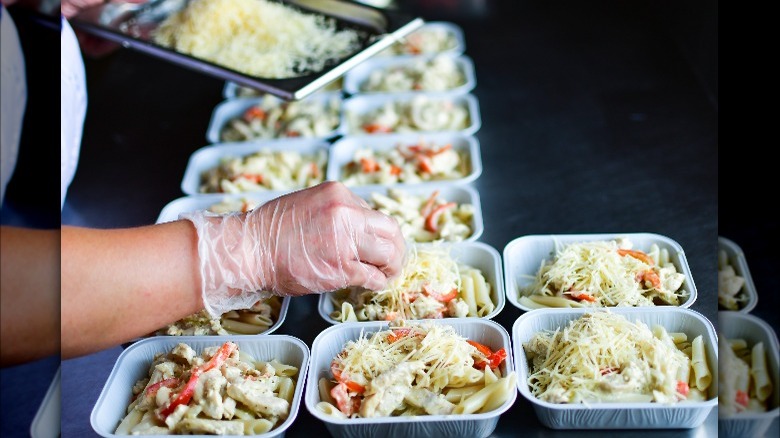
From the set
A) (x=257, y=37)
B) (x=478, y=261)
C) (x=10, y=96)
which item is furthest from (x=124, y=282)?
(x=257, y=37)

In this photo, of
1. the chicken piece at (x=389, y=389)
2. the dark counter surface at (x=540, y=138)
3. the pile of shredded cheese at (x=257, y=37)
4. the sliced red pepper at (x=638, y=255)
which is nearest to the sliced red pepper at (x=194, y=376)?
the dark counter surface at (x=540, y=138)

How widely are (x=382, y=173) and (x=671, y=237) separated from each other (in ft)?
3.09

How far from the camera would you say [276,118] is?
9.81 ft

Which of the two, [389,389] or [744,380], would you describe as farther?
[389,389]

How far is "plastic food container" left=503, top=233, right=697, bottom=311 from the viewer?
208cm

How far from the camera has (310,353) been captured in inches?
72.2

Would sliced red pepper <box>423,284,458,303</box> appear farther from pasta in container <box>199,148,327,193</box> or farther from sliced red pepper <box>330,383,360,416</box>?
pasta in container <box>199,148,327,193</box>

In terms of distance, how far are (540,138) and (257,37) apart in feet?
3.59

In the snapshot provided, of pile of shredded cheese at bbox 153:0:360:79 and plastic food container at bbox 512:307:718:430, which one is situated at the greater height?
pile of shredded cheese at bbox 153:0:360:79

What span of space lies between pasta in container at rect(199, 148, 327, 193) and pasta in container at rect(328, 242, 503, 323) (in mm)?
654

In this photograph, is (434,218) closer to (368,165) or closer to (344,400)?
(368,165)

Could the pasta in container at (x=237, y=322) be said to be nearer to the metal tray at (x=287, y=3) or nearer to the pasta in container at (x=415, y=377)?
the pasta in container at (x=415, y=377)

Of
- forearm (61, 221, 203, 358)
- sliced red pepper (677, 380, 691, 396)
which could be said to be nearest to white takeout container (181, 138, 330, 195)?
forearm (61, 221, 203, 358)

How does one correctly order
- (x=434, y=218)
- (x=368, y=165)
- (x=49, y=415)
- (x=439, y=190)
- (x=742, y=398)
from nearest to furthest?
(x=742, y=398), (x=49, y=415), (x=434, y=218), (x=439, y=190), (x=368, y=165)
